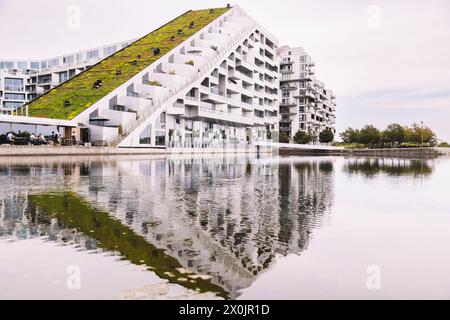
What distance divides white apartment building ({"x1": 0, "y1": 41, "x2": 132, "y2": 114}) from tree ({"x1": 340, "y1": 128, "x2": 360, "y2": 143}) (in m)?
87.8

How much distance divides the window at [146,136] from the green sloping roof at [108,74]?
745 centimetres

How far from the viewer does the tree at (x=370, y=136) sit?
145 m

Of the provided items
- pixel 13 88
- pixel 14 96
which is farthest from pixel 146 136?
pixel 13 88

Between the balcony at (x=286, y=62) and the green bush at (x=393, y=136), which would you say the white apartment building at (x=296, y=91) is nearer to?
the balcony at (x=286, y=62)

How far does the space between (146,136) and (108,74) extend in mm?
16120

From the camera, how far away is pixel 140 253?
6.94 meters

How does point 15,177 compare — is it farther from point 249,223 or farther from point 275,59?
point 275,59

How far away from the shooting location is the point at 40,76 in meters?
115

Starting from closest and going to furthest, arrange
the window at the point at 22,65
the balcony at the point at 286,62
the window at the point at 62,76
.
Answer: the window at the point at 62,76, the window at the point at 22,65, the balcony at the point at 286,62

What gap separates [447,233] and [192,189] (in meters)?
9.58

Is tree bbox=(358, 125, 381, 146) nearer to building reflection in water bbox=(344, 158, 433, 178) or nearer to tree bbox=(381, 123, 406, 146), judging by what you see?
tree bbox=(381, 123, 406, 146)

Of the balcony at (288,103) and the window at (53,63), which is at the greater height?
the window at (53,63)

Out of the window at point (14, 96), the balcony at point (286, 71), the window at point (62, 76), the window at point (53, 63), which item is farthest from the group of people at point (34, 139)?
the balcony at point (286, 71)

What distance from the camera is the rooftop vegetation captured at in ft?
18.8
